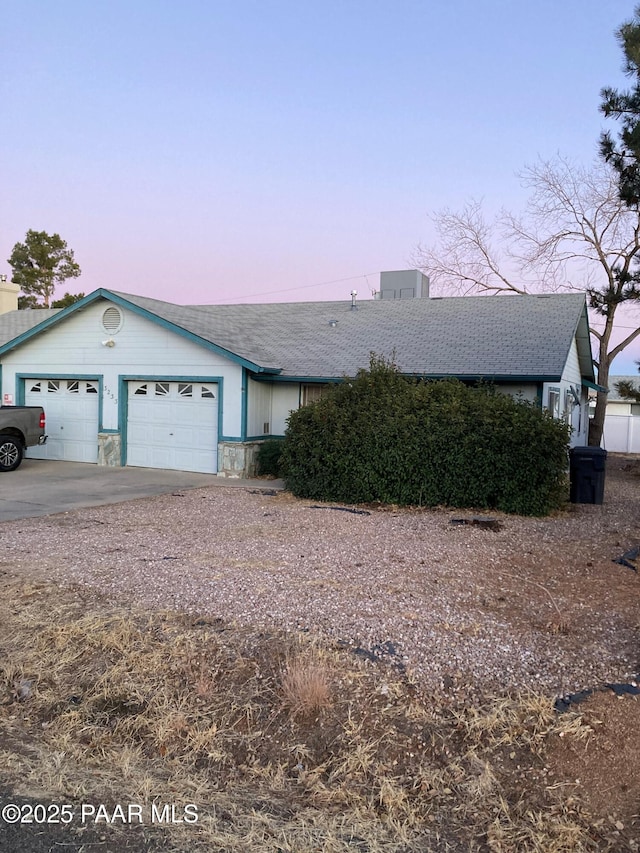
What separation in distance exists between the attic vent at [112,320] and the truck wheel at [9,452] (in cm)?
352

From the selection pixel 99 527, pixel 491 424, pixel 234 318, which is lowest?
pixel 99 527

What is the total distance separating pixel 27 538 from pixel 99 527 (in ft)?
3.49

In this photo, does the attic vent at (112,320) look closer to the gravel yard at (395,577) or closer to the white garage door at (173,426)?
the white garage door at (173,426)

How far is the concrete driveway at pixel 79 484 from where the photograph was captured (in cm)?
1124

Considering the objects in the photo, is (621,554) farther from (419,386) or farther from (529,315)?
(529,315)

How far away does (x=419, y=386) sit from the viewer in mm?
12086

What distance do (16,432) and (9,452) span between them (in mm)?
498

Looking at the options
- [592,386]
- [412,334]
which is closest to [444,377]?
[412,334]

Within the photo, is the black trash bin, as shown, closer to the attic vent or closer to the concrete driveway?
the concrete driveway

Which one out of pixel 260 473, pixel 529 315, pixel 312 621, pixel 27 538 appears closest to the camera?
pixel 312 621

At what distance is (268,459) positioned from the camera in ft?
50.8

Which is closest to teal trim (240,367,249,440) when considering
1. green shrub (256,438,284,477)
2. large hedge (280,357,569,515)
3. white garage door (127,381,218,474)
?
green shrub (256,438,284,477)

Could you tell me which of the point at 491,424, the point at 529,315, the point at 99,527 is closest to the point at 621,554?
the point at 491,424

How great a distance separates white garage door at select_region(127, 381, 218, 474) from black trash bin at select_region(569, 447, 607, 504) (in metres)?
7.92
